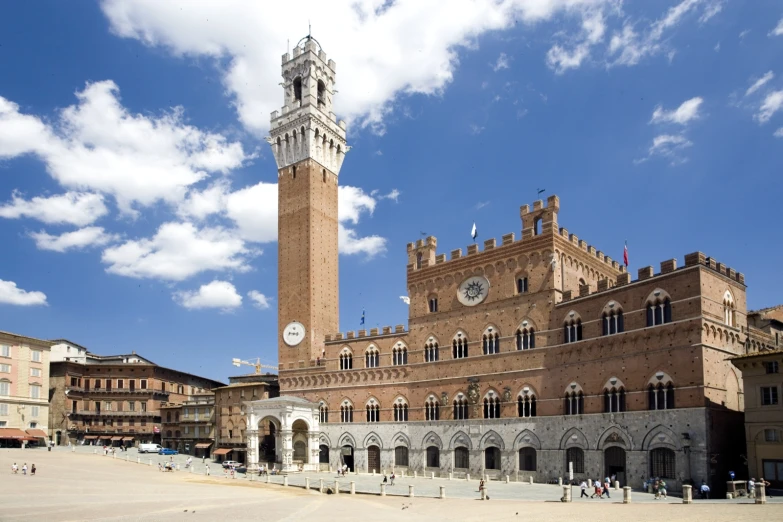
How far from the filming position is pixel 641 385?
145 feet

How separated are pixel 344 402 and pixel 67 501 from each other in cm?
2988

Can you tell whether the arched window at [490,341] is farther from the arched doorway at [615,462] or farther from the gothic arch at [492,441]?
the arched doorway at [615,462]

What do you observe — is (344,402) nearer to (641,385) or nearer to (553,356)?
(553,356)

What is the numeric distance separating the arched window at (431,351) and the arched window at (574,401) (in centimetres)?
1316

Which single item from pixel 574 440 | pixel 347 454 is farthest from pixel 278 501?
pixel 347 454

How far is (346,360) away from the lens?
6581 cm

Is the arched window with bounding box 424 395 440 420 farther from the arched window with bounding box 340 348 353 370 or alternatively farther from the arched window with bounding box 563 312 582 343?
the arched window with bounding box 563 312 582 343

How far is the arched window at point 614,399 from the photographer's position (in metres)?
45.6

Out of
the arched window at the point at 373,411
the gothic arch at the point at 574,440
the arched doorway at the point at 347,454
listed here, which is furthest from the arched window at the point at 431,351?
the gothic arch at the point at 574,440

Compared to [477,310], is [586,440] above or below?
below

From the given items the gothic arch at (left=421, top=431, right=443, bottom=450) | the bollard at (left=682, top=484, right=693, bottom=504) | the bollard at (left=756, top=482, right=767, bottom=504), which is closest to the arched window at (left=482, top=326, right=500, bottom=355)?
the gothic arch at (left=421, top=431, right=443, bottom=450)

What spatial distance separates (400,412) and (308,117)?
32793 millimetres

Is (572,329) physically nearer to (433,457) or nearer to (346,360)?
(433,457)

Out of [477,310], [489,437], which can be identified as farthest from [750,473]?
[477,310]
